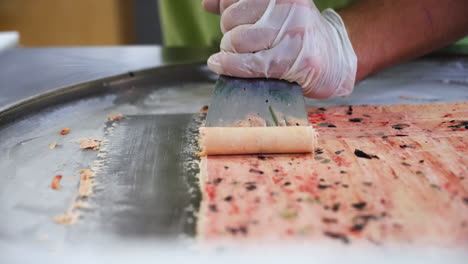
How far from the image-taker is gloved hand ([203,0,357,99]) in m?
1.08

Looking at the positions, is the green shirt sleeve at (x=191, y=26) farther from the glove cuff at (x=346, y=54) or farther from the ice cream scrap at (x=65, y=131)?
the ice cream scrap at (x=65, y=131)

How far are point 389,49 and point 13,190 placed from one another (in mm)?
1070

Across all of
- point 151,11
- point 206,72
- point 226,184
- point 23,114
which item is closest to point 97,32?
point 151,11

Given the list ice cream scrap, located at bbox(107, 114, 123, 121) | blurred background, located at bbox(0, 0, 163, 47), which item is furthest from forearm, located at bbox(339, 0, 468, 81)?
blurred background, located at bbox(0, 0, 163, 47)

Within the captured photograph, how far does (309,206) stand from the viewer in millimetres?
791

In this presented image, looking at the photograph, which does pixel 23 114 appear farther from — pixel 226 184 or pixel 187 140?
pixel 226 184

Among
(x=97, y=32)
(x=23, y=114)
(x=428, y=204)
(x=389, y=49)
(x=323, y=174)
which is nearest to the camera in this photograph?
(x=428, y=204)

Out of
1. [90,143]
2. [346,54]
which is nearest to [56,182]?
[90,143]

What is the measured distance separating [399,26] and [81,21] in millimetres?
2577

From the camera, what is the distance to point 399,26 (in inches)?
54.6

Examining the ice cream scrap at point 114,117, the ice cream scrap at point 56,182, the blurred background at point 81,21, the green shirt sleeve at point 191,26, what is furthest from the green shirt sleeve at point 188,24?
the blurred background at point 81,21

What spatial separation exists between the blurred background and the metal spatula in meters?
2.54

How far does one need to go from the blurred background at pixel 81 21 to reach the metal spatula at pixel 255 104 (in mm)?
2543

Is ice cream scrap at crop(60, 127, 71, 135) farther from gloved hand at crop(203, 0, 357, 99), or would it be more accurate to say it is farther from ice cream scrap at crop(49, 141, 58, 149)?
gloved hand at crop(203, 0, 357, 99)
